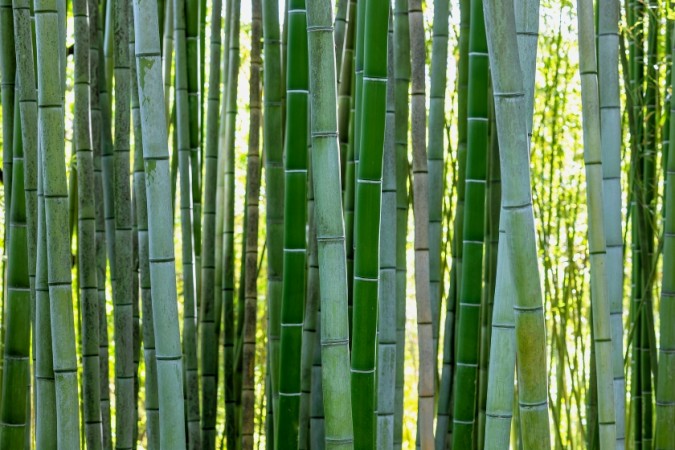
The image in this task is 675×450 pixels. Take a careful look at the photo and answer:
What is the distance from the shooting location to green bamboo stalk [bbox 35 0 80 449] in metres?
1.31

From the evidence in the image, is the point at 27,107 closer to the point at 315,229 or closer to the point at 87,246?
the point at 87,246

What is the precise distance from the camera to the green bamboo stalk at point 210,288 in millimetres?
2342

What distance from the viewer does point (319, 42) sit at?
1220 millimetres

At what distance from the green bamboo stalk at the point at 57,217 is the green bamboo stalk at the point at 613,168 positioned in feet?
3.13

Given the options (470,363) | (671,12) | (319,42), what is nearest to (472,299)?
(470,363)

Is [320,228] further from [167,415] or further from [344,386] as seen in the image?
[167,415]

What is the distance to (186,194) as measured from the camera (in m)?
2.10

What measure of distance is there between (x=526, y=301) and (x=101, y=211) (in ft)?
3.89

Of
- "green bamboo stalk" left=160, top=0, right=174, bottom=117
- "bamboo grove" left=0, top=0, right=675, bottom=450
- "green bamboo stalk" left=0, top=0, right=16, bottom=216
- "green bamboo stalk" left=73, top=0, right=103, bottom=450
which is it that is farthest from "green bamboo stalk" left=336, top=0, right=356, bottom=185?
"green bamboo stalk" left=0, top=0, right=16, bottom=216

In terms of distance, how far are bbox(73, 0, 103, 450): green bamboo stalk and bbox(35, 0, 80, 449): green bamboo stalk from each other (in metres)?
0.33

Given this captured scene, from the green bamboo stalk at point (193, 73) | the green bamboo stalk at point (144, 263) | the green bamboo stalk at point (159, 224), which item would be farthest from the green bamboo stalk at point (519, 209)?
the green bamboo stalk at point (193, 73)

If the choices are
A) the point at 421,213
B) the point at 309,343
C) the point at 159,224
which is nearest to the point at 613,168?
the point at 421,213

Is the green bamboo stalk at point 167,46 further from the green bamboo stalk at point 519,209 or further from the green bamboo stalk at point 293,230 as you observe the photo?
the green bamboo stalk at point 519,209

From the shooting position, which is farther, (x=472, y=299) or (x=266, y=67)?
(x=266, y=67)
